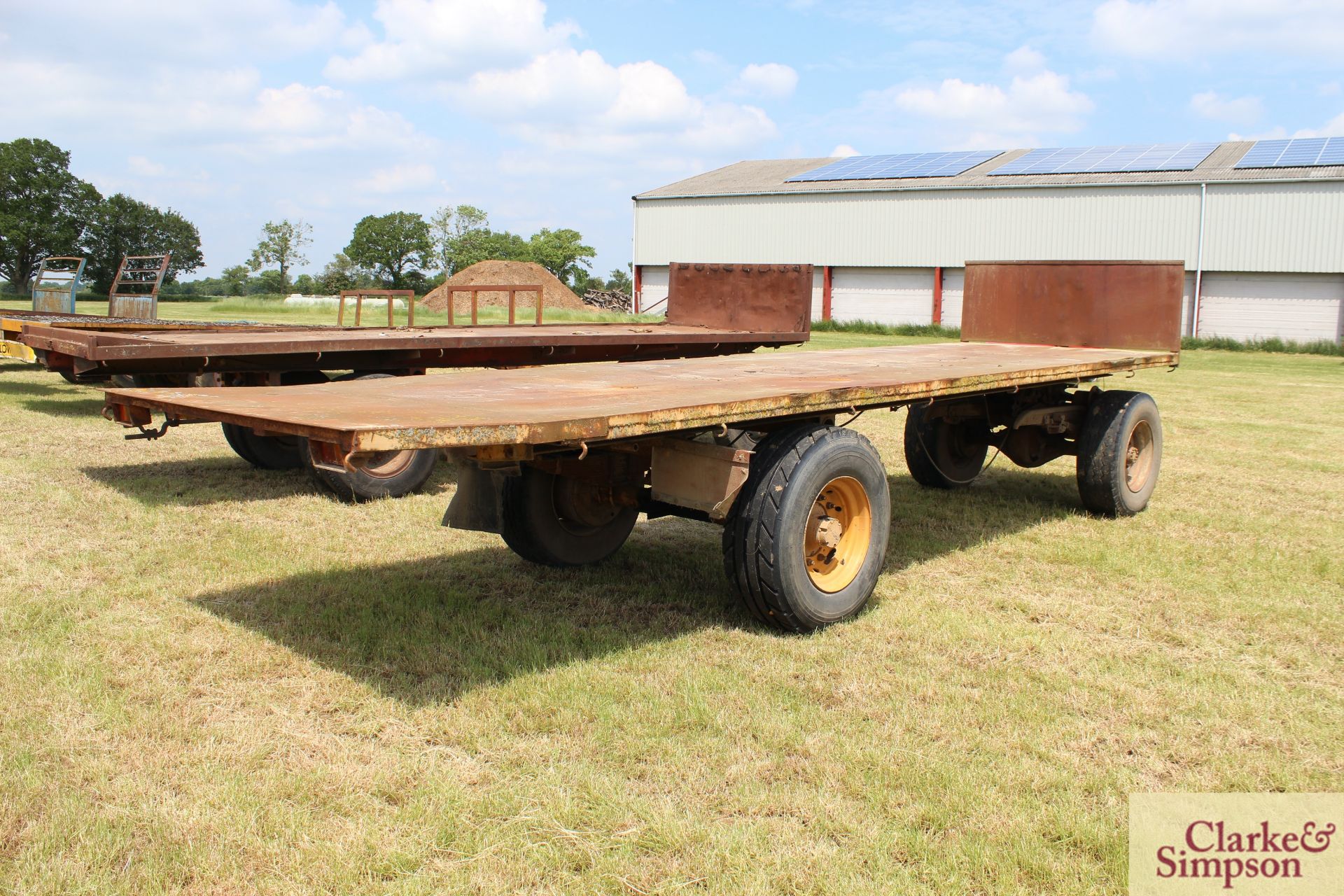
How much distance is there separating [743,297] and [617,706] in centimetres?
795

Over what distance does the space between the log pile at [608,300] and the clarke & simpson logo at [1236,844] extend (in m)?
46.7

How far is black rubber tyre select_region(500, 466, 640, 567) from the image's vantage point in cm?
535

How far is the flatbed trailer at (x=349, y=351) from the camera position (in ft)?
22.5

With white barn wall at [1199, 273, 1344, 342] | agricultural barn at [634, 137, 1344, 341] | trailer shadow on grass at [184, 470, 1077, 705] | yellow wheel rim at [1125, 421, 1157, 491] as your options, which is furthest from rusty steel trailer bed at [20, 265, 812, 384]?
white barn wall at [1199, 273, 1344, 342]

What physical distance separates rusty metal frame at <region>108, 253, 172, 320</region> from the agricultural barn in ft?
66.4

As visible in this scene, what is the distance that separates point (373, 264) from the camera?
80.0 m

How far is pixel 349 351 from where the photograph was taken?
7.23 metres

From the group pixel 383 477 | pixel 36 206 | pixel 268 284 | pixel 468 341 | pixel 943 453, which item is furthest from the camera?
pixel 268 284

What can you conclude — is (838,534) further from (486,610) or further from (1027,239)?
(1027,239)

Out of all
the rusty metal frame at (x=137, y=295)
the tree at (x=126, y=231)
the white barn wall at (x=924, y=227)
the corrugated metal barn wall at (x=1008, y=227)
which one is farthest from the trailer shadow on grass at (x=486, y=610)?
the tree at (x=126, y=231)

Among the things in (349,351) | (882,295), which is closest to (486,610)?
(349,351)

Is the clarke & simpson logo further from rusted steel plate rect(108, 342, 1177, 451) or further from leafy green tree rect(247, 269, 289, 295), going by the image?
leafy green tree rect(247, 269, 289, 295)

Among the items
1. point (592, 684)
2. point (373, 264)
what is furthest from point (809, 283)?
point (373, 264)

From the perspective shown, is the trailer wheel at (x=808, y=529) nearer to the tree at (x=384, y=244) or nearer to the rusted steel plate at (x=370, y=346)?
the rusted steel plate at (x=370, y=346)
